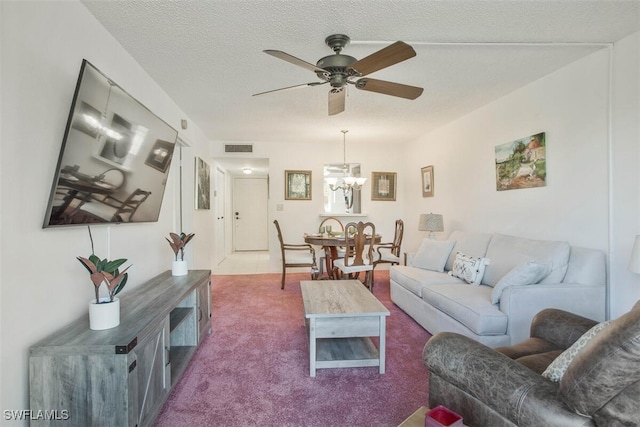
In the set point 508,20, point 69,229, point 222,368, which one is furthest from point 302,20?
point 222,368

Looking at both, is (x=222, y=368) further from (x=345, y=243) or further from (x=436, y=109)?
(x=436, y=109)

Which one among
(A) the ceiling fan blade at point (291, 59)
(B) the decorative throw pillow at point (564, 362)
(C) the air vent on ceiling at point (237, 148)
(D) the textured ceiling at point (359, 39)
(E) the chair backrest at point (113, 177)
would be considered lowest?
(B) the decorative throw pillow at point (564, 362)

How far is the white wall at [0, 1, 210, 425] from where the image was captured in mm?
1321

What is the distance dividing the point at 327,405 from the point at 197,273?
1638mm

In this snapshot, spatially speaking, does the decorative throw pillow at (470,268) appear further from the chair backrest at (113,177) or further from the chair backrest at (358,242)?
the chair backrest at (113,177)

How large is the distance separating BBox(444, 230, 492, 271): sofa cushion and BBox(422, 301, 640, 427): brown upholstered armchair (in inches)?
73.3

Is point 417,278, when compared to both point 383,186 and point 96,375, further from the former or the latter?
point 383,186

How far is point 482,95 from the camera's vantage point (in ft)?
11.2

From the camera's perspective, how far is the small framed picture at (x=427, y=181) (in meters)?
5.07

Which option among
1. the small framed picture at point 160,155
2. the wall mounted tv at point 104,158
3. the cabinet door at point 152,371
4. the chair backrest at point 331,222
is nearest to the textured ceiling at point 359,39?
the wall mounted tv at point 104,158

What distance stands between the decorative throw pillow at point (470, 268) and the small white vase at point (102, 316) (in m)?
2.88

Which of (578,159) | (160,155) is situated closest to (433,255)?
(578,159)

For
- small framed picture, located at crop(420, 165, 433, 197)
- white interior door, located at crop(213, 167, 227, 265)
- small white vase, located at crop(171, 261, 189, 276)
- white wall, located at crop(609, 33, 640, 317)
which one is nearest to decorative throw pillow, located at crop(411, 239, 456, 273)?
small framed picture, located at crop(420, 165, 433, 197)

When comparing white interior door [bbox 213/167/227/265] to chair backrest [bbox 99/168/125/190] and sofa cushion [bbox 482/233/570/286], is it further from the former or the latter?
sofa cushion [bbox 482/233/570/286]
